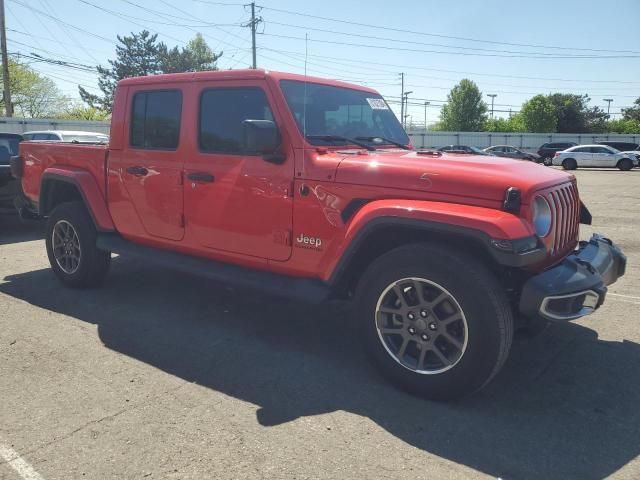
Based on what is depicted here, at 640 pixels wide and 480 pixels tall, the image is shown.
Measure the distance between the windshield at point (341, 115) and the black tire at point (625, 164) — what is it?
32.3m

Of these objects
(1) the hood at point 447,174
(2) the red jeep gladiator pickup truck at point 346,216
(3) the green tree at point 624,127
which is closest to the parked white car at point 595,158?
(2) the red jeep gladiator pickup truck at point 346,216

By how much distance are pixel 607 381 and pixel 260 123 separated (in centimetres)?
288

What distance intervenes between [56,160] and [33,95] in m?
69.9

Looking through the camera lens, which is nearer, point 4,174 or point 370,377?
point 370,377

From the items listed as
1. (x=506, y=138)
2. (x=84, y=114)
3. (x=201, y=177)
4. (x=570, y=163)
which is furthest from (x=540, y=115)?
(x=201, y=177)

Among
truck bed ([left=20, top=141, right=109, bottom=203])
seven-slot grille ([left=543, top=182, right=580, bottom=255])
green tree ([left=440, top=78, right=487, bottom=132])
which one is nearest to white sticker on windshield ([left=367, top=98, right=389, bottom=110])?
seven-slot grille ([left=543, top=182, right=580, bottom=255])

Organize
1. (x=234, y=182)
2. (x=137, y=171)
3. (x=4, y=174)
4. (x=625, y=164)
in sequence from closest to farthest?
(x=234, y=182)
(x=137, y=171)
(x=4, y=174)
(x=625, y=164)

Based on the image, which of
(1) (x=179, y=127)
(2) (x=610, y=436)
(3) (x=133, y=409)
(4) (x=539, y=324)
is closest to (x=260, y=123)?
(1) (x=179, y=127)

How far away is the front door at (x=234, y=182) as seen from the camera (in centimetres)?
393

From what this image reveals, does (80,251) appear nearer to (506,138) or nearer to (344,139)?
(344,139)

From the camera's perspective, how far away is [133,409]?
3.21 metres

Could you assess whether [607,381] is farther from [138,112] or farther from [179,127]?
[138,112]

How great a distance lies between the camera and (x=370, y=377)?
365 cm

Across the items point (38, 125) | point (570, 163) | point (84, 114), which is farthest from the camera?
point (84, 114)
